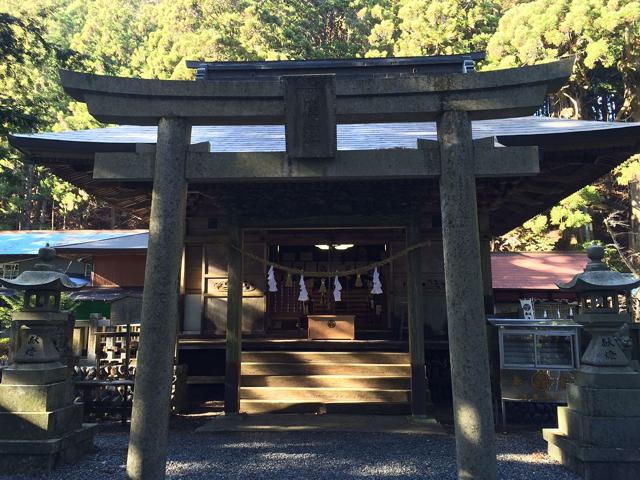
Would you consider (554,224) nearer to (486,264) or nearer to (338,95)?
(486,264)

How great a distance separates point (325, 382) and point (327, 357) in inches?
20.5

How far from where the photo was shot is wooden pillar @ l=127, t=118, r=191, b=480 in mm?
3830

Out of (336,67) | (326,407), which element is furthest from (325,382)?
(336,67)

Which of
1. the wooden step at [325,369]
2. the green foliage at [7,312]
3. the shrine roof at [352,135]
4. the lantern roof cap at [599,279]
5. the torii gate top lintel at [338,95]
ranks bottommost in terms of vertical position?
the wooden step at [325,369]

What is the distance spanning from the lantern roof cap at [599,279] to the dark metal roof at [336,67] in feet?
26.7

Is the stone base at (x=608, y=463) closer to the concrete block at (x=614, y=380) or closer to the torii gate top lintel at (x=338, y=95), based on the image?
the concrete block at (x=614, y=380)

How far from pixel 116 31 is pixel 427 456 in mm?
40705

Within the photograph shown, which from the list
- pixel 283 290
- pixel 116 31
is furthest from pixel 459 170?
pixel 116 31

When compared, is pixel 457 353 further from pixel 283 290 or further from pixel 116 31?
pixel 116 31

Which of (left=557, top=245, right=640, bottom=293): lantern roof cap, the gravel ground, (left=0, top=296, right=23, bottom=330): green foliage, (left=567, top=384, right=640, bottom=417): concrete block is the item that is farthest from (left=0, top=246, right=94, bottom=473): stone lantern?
(left=0, top=296, right=23, bottom=330): green foliage

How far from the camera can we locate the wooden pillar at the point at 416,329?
7227 millimetres

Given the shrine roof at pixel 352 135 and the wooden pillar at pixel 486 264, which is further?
the wooden pillar at pixel 486 264

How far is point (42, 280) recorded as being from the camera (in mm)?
5438

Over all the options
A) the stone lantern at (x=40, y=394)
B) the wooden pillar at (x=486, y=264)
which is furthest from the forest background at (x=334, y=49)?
the wooden pillar at (x=486, y=264)
